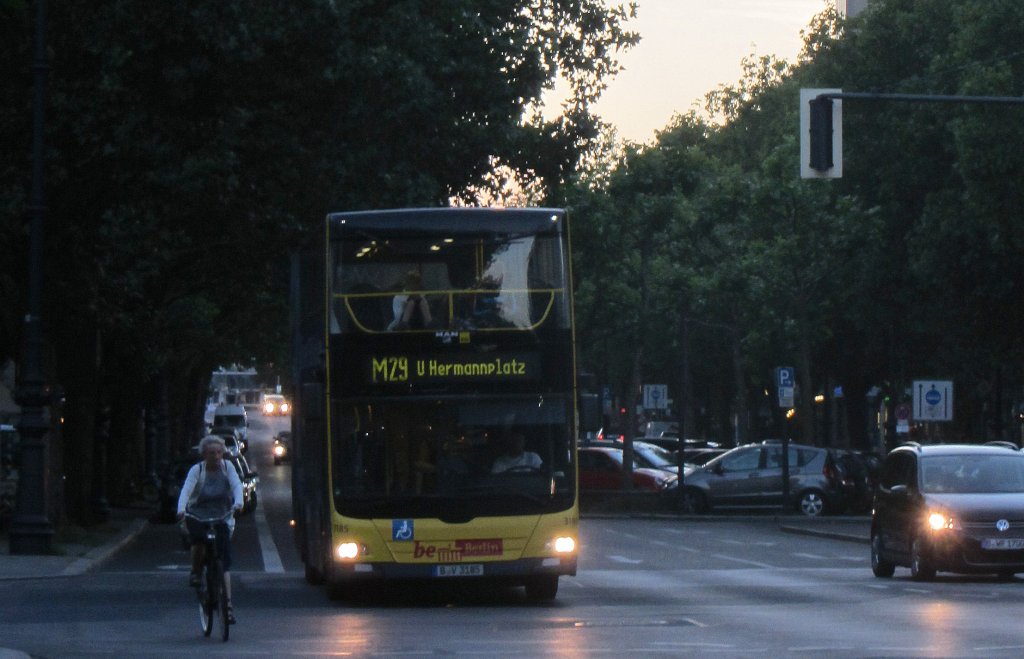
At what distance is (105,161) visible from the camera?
2881 centimetres

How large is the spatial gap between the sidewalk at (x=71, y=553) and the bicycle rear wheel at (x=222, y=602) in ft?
27.7

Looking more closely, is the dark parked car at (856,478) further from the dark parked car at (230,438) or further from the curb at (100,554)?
the curb at (100,554)

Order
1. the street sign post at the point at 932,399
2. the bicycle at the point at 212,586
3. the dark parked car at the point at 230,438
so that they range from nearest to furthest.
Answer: the bicycle at the point at 212,586 → the street sign post at the point at 932,399 → the dark parked car at the point at 230,438

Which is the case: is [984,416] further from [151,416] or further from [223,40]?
[223,40]

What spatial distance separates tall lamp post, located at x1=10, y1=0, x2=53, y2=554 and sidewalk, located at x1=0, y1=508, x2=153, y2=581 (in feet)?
1.15

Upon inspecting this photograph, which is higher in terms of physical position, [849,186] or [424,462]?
[849,186]

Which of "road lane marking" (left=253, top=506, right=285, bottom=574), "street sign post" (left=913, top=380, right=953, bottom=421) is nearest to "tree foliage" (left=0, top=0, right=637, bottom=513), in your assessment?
"road lane marking" (left=253, top=506, right=285, bottom=574)

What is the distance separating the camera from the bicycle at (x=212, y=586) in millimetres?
16062

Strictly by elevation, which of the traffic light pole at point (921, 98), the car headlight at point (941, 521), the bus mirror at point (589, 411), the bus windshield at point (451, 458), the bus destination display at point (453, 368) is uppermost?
the traffic light pole at point (921, 98)

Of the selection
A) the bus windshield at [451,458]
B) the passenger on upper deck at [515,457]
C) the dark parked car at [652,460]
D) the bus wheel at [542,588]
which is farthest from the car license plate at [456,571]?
the dark parked car at [652,460]

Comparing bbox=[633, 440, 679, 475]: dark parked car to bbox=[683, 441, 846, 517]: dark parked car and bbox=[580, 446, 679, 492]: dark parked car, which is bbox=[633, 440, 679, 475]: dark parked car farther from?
bbox=[683, 441, 846, 517]: dark parked car

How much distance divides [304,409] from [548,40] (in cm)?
1891

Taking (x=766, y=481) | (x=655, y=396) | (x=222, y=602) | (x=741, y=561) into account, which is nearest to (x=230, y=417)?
(x=655, y=396)

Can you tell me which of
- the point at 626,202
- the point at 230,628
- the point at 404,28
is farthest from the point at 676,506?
the point at 230,628
